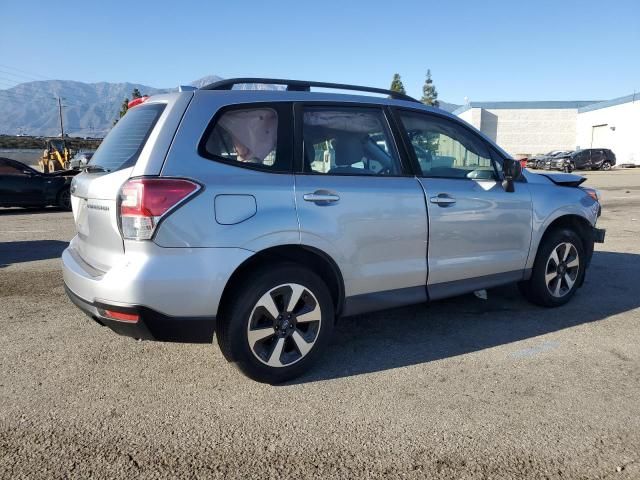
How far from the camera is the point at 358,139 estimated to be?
380cm

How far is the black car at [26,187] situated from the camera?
13.1m

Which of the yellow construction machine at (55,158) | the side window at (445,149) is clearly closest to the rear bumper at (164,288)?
the side window at (445,149)

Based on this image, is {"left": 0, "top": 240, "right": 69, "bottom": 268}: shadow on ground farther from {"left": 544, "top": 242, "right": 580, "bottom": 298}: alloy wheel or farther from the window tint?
{"left": 544, "top": 242, "right": 580, "bottom": 298}: alloy wheel

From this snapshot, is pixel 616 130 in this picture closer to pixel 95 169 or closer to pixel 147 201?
pixel 95 169

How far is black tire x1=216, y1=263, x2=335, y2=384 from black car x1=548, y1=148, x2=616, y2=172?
4111cm

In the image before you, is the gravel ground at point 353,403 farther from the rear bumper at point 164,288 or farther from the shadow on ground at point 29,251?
the shadow on ground at point 29,251

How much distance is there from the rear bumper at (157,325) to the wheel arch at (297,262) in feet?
0.60

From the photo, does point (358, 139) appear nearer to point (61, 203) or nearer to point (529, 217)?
point (529, 217)

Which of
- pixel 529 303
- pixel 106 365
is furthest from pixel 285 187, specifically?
pixel 529 303

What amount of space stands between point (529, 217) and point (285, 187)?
2.48 m

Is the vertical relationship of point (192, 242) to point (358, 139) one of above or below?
below

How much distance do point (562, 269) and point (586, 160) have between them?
134 feet

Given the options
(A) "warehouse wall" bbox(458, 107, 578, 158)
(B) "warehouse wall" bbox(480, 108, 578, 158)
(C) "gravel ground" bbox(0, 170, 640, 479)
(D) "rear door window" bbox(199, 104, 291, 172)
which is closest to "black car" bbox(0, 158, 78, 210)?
(C) "gravel ground" bbox(0, 170, 640, 479)

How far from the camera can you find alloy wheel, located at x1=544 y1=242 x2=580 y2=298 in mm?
4855
